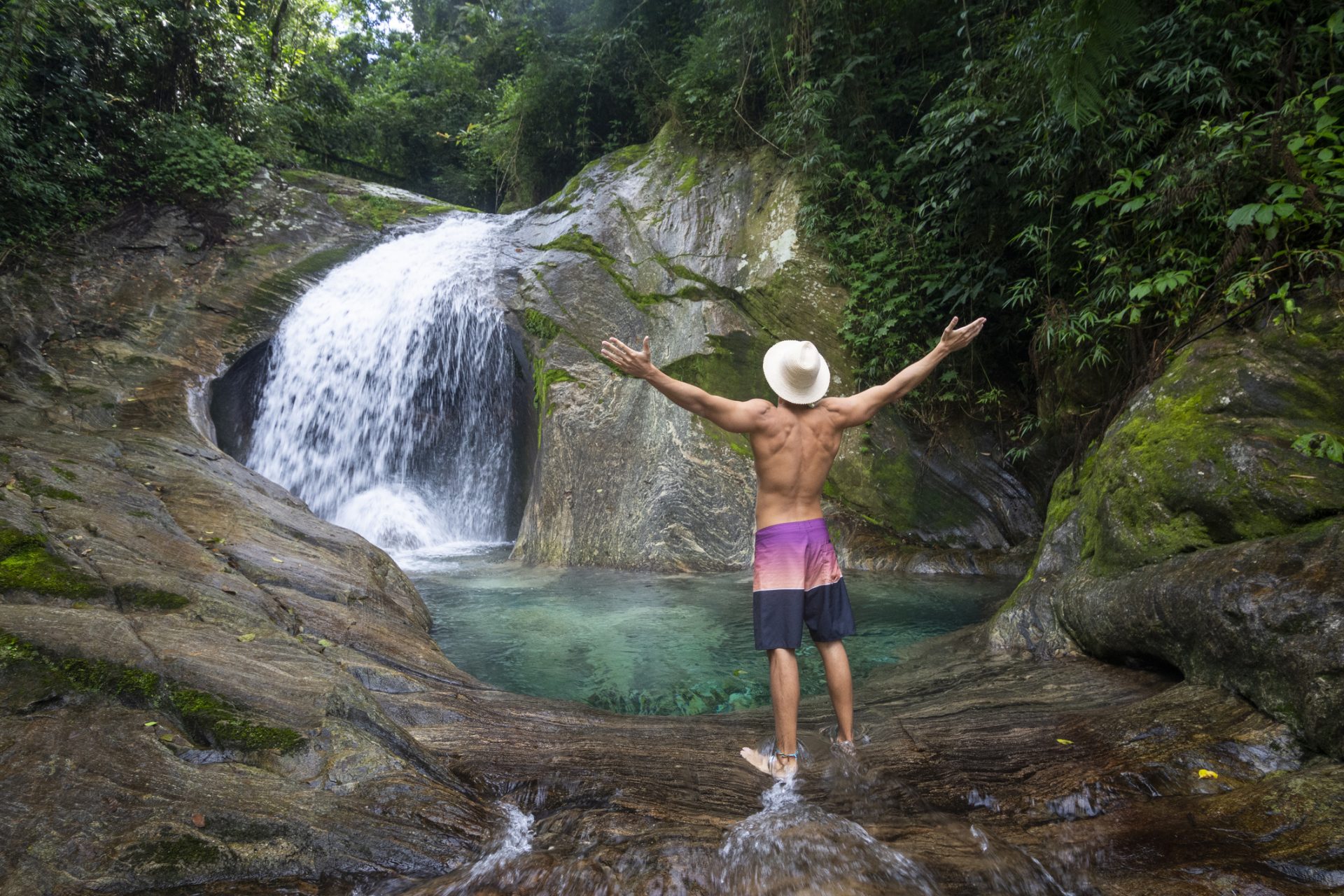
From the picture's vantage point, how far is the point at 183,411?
840 centimetres

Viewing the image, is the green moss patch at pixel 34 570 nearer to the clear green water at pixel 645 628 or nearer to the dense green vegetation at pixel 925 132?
the clear green water at pixel 645 628

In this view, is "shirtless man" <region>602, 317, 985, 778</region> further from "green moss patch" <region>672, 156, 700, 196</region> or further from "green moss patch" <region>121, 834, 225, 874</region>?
"green moss patch" <region>672, 156, 700, 196</region>

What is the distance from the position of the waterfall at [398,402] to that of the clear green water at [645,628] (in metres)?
2.75

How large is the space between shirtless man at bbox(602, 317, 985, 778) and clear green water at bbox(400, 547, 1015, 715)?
1.51 meters

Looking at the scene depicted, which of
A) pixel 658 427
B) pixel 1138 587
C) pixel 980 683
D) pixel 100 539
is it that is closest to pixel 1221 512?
pixel 1138 587

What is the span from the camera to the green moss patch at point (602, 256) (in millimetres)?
10430

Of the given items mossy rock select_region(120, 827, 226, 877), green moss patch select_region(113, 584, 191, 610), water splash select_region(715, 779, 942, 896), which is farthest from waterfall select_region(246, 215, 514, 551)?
water splash select_region(715, 779, 942, 896)

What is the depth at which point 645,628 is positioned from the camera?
6395 mm

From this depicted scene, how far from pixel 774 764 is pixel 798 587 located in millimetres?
760

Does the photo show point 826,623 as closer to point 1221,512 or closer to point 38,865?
point 1221,512

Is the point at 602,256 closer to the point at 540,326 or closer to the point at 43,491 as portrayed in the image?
the point at 540,326

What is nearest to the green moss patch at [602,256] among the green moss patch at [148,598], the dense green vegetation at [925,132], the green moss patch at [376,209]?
the dense green vegetation at [925,132]

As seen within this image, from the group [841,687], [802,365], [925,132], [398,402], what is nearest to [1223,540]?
[841,687]

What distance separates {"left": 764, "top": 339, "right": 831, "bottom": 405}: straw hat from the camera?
332 cm
